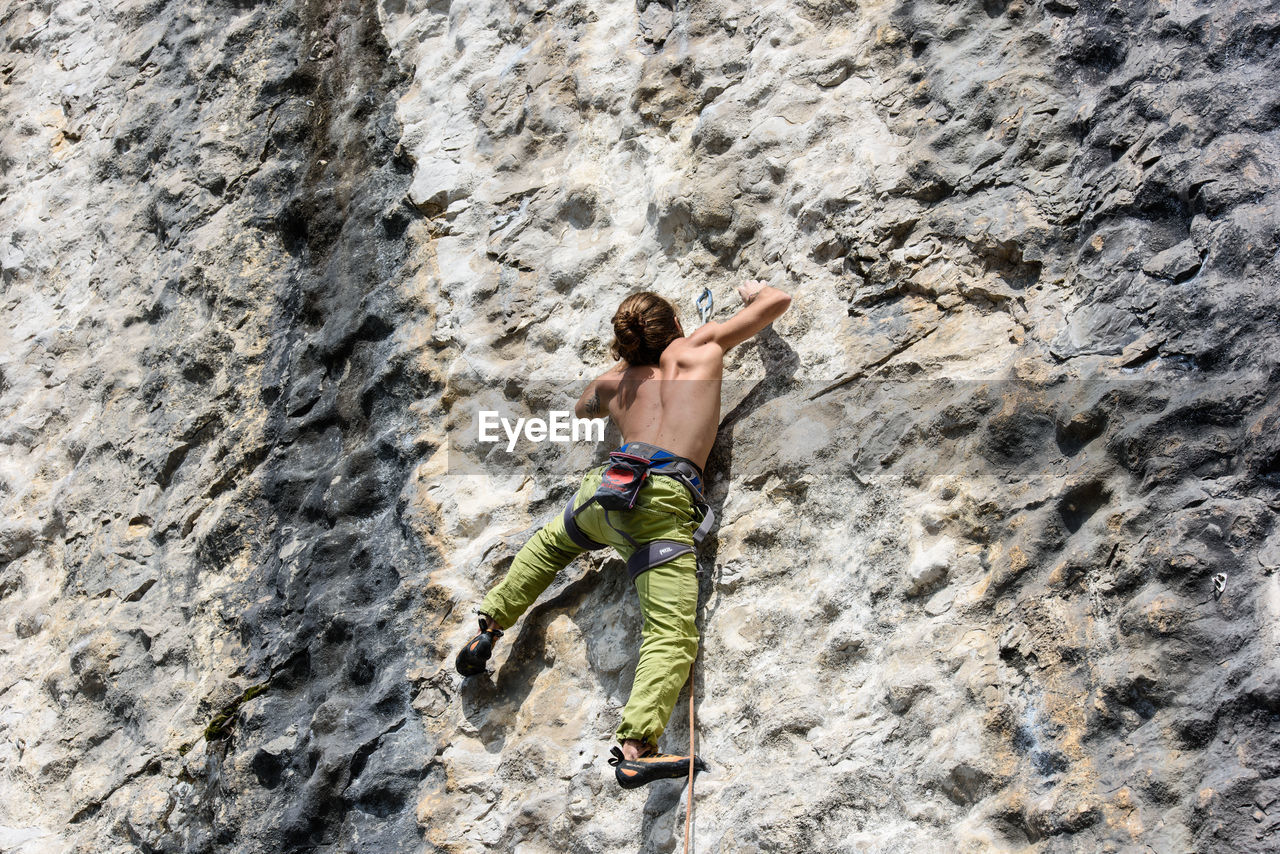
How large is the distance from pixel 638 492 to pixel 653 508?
2.6 inches

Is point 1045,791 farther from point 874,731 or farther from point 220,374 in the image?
point 220,374

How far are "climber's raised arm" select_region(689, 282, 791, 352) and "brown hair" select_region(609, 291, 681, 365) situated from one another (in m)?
0.11

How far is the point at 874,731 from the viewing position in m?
2.77

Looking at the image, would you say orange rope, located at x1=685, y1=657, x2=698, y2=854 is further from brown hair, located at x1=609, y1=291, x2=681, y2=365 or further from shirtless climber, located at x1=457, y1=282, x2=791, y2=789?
brown hair, located at x1=609, y1=291, x2=681, y2=365

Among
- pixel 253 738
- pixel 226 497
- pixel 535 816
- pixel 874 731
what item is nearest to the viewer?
pixel 874 731

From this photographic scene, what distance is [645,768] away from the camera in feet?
9.43

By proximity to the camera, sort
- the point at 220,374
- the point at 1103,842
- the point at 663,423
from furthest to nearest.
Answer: the point at 220,374, the point at 663,423, the point at 1103,842

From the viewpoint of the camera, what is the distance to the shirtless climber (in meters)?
3.04

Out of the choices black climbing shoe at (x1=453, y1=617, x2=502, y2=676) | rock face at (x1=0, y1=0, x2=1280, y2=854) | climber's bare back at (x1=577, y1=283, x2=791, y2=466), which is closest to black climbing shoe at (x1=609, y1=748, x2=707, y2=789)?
rock face at (x1=0, y1=0, x2=1280, y2=854)

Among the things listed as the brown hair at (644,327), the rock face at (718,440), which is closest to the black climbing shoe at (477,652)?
the rock face at (718,440)

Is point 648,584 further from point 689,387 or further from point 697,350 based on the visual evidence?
point 697,350

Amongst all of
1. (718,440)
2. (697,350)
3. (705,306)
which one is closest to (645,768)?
(718,440)

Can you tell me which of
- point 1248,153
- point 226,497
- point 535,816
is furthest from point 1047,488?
point 226,497

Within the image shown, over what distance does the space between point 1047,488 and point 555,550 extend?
1501mm
